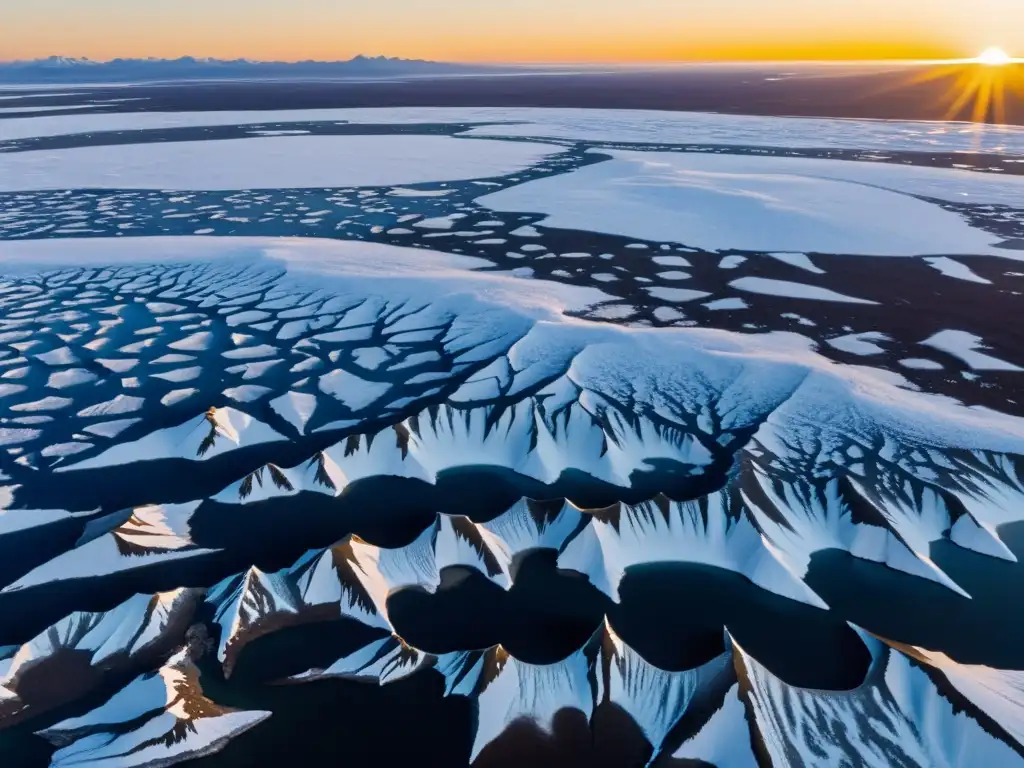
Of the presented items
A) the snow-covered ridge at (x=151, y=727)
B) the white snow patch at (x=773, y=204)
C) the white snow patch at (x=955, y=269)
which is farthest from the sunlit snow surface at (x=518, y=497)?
the white snow patch at (x=773, y=204)

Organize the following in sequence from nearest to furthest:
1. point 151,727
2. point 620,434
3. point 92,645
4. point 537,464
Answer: point 151,727
point 92,645
point 537,464
point 620,434

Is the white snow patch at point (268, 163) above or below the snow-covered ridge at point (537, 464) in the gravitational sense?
above

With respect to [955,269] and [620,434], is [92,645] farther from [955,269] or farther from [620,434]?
[955,269]

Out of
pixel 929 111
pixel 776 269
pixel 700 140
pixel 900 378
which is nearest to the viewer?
pixel 900 378

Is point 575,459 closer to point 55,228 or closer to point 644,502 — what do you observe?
point 644,502

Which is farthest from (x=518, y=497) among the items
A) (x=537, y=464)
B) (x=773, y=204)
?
(x=773, y=204)

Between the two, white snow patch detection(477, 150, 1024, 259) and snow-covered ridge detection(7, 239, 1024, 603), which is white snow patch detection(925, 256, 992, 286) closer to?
white snow patch detection(477, 150, 1024, 259)

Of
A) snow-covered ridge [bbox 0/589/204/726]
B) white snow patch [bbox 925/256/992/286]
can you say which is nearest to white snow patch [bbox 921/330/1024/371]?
white snow patch [bbox 925/256/992/286]

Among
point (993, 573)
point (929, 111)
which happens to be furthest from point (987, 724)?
point (929, 111)

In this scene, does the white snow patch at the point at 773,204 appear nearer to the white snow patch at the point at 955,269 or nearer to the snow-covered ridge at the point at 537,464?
the white snow patch at the point at 955,269
